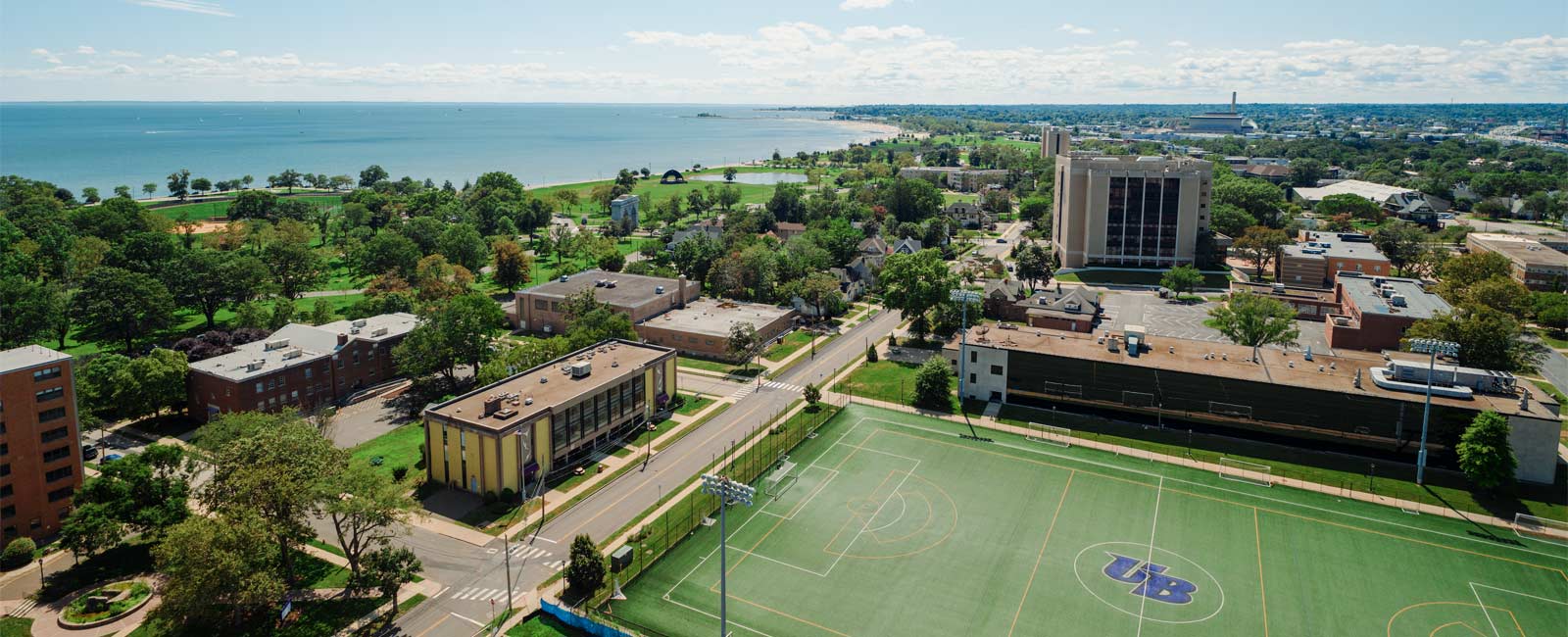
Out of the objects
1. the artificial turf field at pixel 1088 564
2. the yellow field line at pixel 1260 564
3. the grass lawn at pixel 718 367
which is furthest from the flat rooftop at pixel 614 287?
the yellow field line at pixel 1260 564

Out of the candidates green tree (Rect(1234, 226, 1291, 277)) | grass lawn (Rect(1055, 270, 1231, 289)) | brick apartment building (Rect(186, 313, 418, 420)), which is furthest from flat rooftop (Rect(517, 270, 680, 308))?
green tree (Rect(1234, 226, 1291, 277))

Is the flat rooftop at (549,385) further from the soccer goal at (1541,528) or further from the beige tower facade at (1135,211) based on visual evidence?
the beige tower facade at (1135,211)

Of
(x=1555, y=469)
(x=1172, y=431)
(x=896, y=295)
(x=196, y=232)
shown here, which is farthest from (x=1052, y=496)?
(x=196, y=232)

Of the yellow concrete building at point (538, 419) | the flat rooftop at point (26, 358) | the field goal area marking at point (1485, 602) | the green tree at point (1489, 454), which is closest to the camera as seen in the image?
the field goal area marking at point (1485, 602)

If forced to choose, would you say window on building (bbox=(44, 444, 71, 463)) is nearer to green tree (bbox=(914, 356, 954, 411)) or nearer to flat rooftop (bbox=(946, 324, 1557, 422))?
green tree (bbox=(914, 356, 954, 411))

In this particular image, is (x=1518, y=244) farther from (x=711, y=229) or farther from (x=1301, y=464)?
(x=711, y=229)

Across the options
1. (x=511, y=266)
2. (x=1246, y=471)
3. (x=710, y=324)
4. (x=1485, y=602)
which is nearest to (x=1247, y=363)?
(x=1246, y=471)
